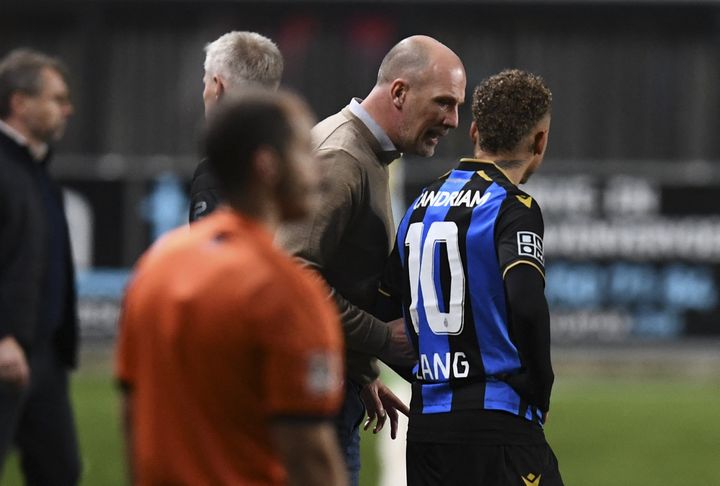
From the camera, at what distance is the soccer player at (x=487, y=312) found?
4.69 m

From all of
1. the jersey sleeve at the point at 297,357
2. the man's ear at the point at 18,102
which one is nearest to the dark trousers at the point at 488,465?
the jersey sleeve at the point at 297,357

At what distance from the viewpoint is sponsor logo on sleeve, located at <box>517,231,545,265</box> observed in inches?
183

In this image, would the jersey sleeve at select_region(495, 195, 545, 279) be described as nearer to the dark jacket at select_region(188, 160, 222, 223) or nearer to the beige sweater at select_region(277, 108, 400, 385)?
the beige sweater at select_region(277, 108, 400, 385)

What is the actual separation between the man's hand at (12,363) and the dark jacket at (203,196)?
974 millimetres

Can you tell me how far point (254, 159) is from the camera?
3197 millimetres

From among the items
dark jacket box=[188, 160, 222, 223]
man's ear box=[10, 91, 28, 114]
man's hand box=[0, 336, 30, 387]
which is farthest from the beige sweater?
man's ear box=[10, 91, 28, 114]

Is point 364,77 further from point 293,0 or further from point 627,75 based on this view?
point 627,75

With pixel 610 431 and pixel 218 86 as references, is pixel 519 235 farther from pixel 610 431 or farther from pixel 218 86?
pixel 610 431

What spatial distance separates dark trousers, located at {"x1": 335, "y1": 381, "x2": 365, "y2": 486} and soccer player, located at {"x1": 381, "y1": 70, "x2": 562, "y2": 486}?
0.30 m

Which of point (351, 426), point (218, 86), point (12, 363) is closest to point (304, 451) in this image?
point (351, 426)

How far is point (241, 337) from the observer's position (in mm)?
3080

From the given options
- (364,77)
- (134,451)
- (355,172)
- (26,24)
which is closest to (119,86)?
(26,24)

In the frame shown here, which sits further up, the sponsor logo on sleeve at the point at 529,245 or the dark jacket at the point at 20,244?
the sponsor logo on sleeve at the point at 529,245

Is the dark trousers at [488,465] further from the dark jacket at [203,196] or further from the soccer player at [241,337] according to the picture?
the soccer player at [241,337]
